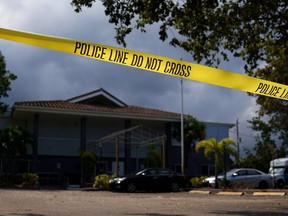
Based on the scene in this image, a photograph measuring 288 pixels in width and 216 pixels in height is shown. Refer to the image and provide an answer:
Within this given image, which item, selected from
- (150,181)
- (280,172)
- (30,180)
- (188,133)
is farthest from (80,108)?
(280,172)

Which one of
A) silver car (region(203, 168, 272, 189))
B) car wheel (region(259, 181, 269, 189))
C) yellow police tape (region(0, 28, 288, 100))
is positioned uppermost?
yellow police tape (region(0, 28, 288, 100))

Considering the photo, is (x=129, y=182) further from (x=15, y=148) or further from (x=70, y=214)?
(x=70, y=214)

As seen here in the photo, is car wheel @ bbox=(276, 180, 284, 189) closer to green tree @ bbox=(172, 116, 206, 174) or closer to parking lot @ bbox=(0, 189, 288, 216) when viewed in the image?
green tree @ bbox=(172, 116, 206, 174)

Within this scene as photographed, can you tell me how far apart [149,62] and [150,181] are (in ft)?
54.3

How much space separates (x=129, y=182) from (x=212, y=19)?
13645 millimetres

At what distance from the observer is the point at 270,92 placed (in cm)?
→ 1192

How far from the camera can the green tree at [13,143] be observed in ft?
104

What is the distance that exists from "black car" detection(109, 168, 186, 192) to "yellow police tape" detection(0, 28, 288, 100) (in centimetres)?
1513

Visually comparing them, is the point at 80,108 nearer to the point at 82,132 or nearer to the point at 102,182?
the point at 82,132

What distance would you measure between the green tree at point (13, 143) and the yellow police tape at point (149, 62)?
73.6ft

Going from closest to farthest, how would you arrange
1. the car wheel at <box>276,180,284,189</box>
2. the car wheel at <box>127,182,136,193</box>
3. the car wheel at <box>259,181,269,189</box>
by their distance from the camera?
the car wheel at <box>127,182,136,193</box>
the car wheel at <box>259,181,269,189</box>
the car wheel at <box>276,180,284,189</box>

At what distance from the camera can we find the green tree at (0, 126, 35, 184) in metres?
31.7

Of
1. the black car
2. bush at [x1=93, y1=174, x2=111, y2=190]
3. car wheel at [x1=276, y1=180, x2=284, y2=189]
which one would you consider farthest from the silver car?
bush at [x1=93, y1=174, x2=111, y2=190]

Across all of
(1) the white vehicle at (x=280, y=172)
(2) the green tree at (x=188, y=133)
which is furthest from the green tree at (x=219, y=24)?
(2) the green tree at (x=188, y=133)
